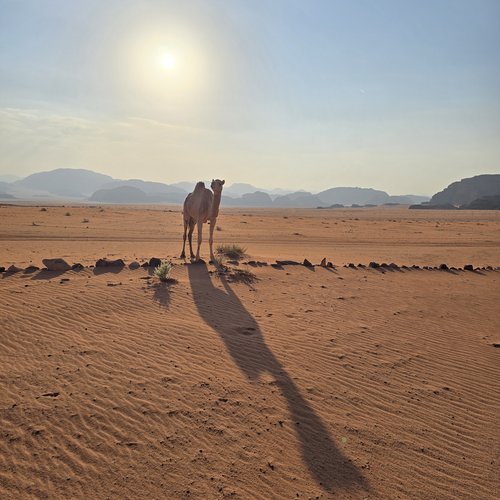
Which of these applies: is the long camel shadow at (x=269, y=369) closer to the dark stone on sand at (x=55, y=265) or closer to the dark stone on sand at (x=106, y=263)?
the dark stone on sand at (x=106, y=263)

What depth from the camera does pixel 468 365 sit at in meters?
6.94

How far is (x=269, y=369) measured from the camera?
619 cm

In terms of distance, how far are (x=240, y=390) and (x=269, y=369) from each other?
82cm

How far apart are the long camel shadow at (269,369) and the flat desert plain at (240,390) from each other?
0.02m

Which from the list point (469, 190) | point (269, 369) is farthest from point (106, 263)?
point (469, 190)

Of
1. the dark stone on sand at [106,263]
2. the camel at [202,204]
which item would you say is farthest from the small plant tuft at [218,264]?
the dark stone on sand at [106,263]

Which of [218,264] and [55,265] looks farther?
[218,264]

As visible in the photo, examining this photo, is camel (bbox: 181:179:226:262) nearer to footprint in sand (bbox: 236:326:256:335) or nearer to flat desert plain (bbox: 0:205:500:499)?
flat desert plain (bbox: 0:205:500:499)

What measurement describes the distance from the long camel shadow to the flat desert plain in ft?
0.08

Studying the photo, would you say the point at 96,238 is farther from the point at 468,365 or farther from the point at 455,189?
the point at 455,189

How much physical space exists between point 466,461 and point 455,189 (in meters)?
186

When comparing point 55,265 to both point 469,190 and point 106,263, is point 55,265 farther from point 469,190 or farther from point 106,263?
point 469,190

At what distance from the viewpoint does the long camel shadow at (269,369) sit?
4.12m

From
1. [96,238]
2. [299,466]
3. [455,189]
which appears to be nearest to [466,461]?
[299,466]
